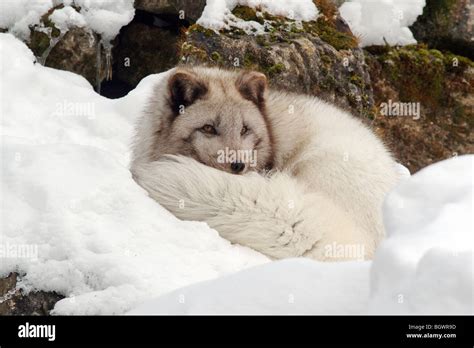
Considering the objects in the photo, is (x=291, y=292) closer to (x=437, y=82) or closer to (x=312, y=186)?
(x=312, y=186)

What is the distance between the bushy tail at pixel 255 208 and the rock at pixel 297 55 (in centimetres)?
328

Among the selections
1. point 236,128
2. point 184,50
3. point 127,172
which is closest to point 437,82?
point 184,50

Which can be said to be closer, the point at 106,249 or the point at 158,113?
the point at 106,249

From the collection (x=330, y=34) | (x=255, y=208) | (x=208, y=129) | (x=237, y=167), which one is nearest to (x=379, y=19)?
(x=330, y=34)

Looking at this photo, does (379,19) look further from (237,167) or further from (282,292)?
(282,292)

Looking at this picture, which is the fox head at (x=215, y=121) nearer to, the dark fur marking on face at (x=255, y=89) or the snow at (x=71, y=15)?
the dark fur marking on face at (x=255, y=89)

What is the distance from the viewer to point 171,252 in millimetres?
3926

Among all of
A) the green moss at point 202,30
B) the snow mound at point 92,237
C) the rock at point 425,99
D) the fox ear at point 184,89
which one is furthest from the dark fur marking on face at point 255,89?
the rock at point 425,99

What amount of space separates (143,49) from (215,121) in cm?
447

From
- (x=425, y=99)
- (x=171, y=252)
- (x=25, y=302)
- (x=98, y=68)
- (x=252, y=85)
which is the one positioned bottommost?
(x=25, y=302)

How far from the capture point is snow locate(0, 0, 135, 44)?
8.29 m

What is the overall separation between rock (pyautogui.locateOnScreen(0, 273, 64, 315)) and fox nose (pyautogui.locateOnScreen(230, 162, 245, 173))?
1639 millimetres
